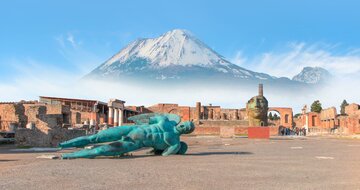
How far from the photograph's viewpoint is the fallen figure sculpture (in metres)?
13.9

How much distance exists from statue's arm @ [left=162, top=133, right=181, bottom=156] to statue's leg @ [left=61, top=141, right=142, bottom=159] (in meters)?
1.07

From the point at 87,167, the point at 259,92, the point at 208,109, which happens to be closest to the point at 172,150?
the point at 87,167

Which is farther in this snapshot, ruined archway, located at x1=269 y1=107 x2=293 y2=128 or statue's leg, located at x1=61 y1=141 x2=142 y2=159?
ruined archway, located at x1=269 y1=107 x2=293 y2=128

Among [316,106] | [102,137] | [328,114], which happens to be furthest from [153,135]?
[316,106]

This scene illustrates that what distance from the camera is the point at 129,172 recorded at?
976cm

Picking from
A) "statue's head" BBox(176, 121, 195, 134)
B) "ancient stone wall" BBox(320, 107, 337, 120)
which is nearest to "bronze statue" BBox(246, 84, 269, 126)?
"ancient stone wall" BBox(320, 107, 337, 120)

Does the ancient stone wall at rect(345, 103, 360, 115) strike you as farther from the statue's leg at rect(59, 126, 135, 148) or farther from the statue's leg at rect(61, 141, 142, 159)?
the statue's leg at rect(61, 141, 142, 159)

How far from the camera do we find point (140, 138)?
48.8ft

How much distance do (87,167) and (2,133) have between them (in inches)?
744

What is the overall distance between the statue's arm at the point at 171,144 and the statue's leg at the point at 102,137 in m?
1.32

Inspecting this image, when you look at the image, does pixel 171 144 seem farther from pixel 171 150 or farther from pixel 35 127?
pixel 35 127

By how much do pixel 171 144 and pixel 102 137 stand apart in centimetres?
255

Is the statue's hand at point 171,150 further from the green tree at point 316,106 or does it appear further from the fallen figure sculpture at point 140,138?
the green tree at point 316,106

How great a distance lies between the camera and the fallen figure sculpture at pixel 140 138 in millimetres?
13914
